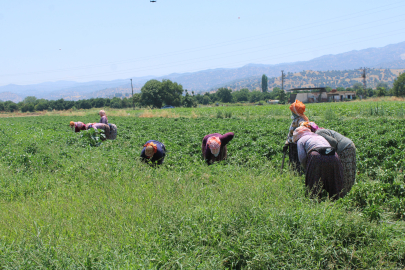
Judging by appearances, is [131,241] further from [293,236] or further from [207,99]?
[207,99]

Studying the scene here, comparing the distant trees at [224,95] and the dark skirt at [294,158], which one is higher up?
the distant trees at [224,95]

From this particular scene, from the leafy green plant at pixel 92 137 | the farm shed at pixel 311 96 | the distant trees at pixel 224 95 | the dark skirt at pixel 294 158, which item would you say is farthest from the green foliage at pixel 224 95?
the dark skirt at pixel 294 158

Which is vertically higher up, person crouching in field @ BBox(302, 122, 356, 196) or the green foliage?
the green foliage

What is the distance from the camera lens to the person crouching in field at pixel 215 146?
19.3ft

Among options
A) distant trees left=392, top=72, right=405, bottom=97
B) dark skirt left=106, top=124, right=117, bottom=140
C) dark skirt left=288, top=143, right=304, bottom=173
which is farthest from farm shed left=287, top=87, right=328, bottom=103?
dark skirt left=288, top=143, right=304, bottom=173

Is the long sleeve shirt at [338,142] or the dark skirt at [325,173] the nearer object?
the dark skirt at [325,173]

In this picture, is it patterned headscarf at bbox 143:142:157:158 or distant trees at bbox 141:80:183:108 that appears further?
distant trees at bbox 141:80:183:108

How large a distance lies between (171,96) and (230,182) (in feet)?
234

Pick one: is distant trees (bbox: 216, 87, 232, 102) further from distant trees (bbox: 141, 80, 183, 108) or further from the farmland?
the farmland

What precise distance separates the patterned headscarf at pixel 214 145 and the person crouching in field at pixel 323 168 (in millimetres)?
2358

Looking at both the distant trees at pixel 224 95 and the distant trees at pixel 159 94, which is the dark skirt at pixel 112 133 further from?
the distant trees at pixel 224 95

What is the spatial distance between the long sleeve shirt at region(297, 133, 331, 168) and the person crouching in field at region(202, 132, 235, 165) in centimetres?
211

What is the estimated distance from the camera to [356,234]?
282 centimetres

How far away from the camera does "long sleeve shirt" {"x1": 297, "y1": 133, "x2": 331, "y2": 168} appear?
371 centimetres
